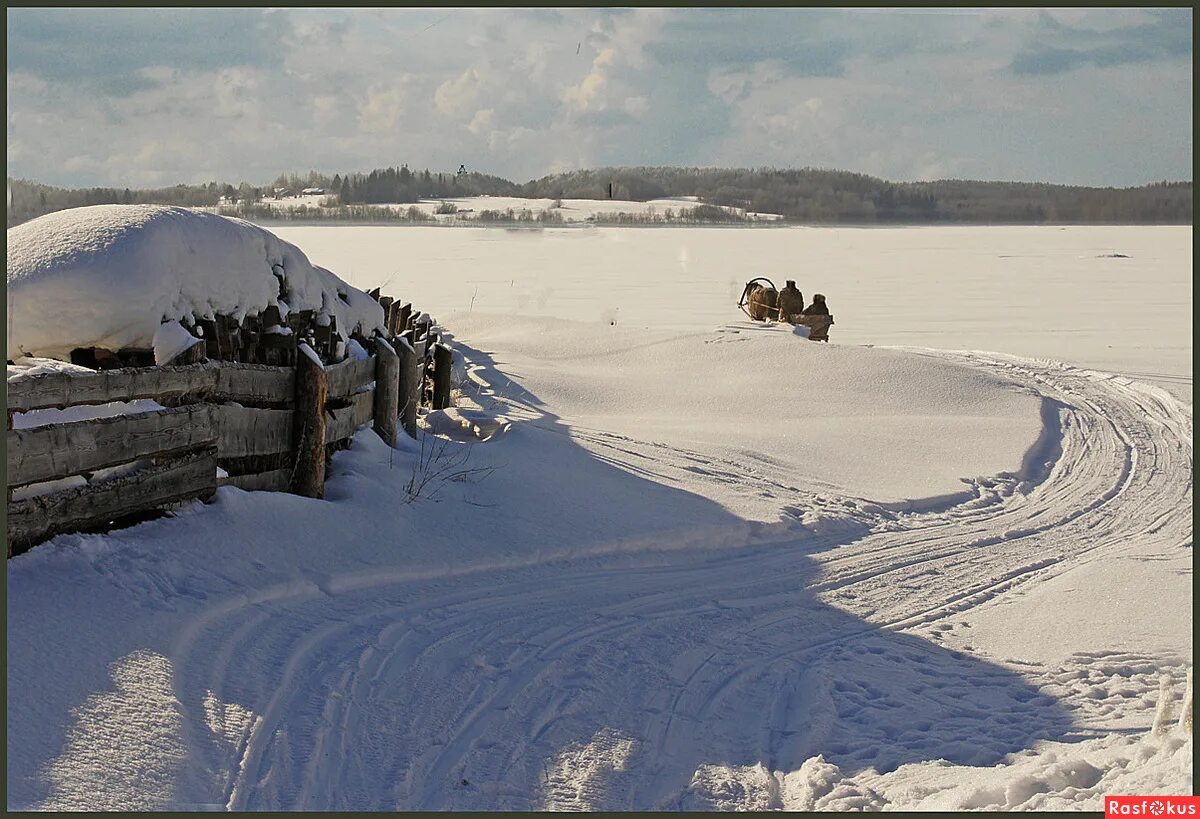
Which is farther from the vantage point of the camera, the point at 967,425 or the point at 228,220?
the point at 967,425

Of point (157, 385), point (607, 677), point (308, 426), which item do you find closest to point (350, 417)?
point (308, 426)

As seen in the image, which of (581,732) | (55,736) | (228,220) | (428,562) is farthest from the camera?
(228,220)

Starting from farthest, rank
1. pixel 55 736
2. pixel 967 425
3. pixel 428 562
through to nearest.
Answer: pixel 967 425, pixel 428 562, pixel 55 736

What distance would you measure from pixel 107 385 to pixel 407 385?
4.17 metres

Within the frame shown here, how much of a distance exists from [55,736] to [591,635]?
109 inches

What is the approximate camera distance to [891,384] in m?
15.6

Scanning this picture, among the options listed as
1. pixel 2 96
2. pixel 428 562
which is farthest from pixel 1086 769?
pixel 2 96

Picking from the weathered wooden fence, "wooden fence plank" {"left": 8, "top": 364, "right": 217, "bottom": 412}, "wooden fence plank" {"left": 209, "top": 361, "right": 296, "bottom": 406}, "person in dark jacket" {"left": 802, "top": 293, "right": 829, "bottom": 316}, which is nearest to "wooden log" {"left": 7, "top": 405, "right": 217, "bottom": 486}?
the weathered wooden fence

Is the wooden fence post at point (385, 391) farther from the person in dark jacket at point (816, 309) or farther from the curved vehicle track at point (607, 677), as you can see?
the person in dark jacket at point (816, 309)

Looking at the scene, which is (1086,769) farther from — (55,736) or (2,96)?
(2,96)

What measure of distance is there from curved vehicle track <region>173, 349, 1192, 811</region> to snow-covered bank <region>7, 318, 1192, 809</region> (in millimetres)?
17

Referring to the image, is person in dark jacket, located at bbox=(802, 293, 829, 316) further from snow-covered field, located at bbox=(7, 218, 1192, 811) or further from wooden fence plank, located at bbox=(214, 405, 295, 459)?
wooden fence plank, located at bbox=(214, 405, 295, 459)

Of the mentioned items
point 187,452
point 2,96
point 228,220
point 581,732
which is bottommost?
point 581,732

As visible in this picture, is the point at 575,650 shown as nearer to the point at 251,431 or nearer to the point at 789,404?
the point at 251,431
